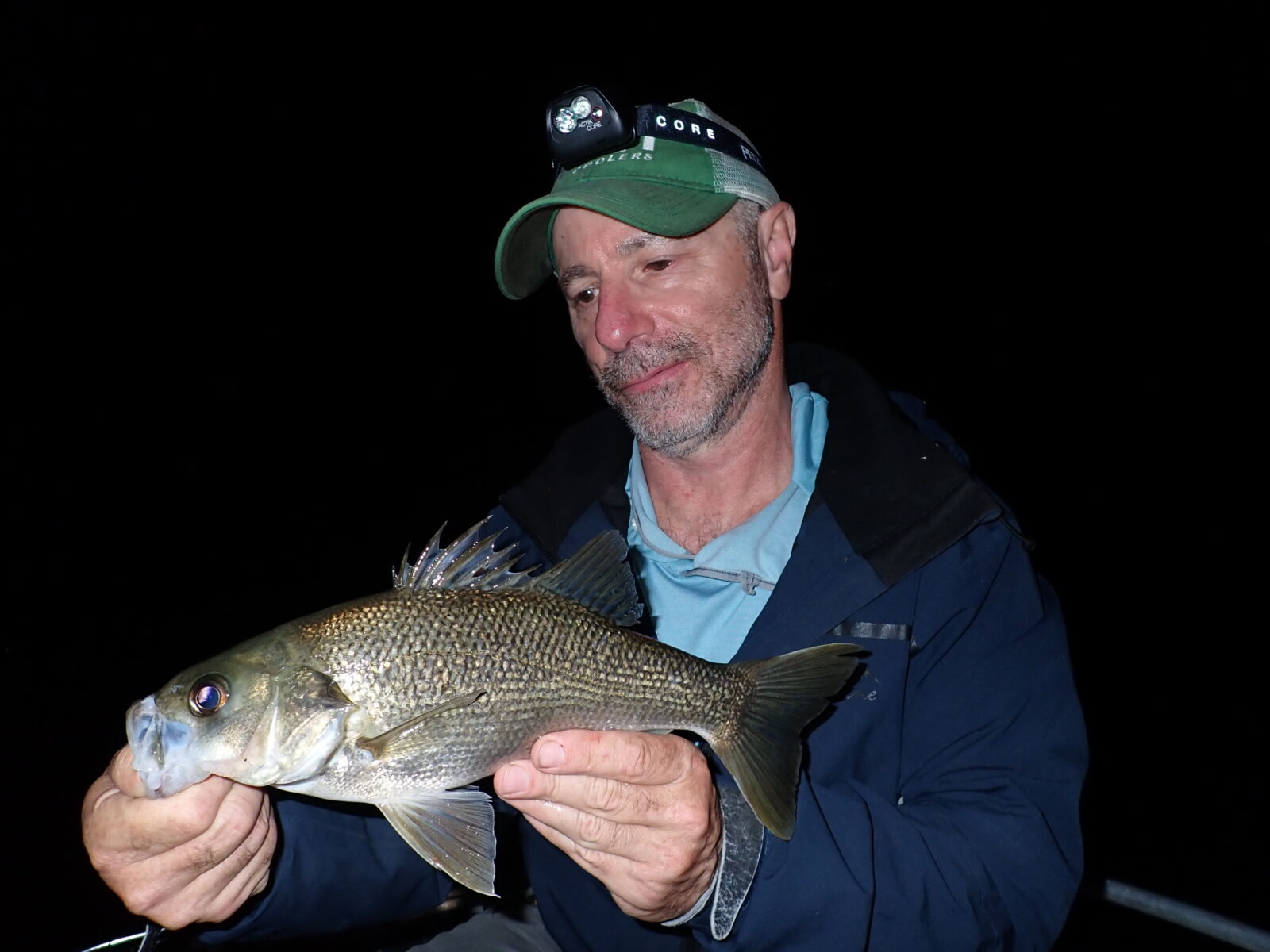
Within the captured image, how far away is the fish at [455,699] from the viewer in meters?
1.63

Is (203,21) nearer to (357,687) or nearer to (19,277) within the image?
(19,277)

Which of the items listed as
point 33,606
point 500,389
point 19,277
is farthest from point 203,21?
point 33,606

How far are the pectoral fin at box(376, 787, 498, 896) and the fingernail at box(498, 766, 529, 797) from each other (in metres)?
0.22

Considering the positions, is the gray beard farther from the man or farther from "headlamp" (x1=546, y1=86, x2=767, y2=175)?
"headlamp" (x1=546, y1=86, x2=767, y2=175)

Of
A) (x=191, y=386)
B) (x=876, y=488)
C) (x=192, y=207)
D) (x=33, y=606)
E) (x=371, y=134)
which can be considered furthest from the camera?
(x=371, y=134)

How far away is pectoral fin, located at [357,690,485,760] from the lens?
1643mm

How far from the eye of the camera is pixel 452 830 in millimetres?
1722

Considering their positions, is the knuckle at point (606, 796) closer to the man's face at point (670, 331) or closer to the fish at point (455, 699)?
the fish at point (455, 699)

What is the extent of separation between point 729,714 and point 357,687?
0.81 meters

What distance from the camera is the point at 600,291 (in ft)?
8.76

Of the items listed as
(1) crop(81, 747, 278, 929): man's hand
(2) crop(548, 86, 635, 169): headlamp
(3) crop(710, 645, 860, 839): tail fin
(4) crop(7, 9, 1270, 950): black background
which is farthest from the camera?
(4) crop(7, 9, 1270, 950): black background

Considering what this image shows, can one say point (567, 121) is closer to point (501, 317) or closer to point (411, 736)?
point (411, 736)

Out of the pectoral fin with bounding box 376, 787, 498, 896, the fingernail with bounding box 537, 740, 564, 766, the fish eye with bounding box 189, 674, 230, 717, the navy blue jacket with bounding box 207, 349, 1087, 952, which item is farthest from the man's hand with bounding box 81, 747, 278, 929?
the fingernail with bounding box 537, 740, 564, 766

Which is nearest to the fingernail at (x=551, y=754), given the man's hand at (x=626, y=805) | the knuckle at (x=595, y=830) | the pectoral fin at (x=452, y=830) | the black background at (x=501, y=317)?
the man's hand at (x=626, y=805)
